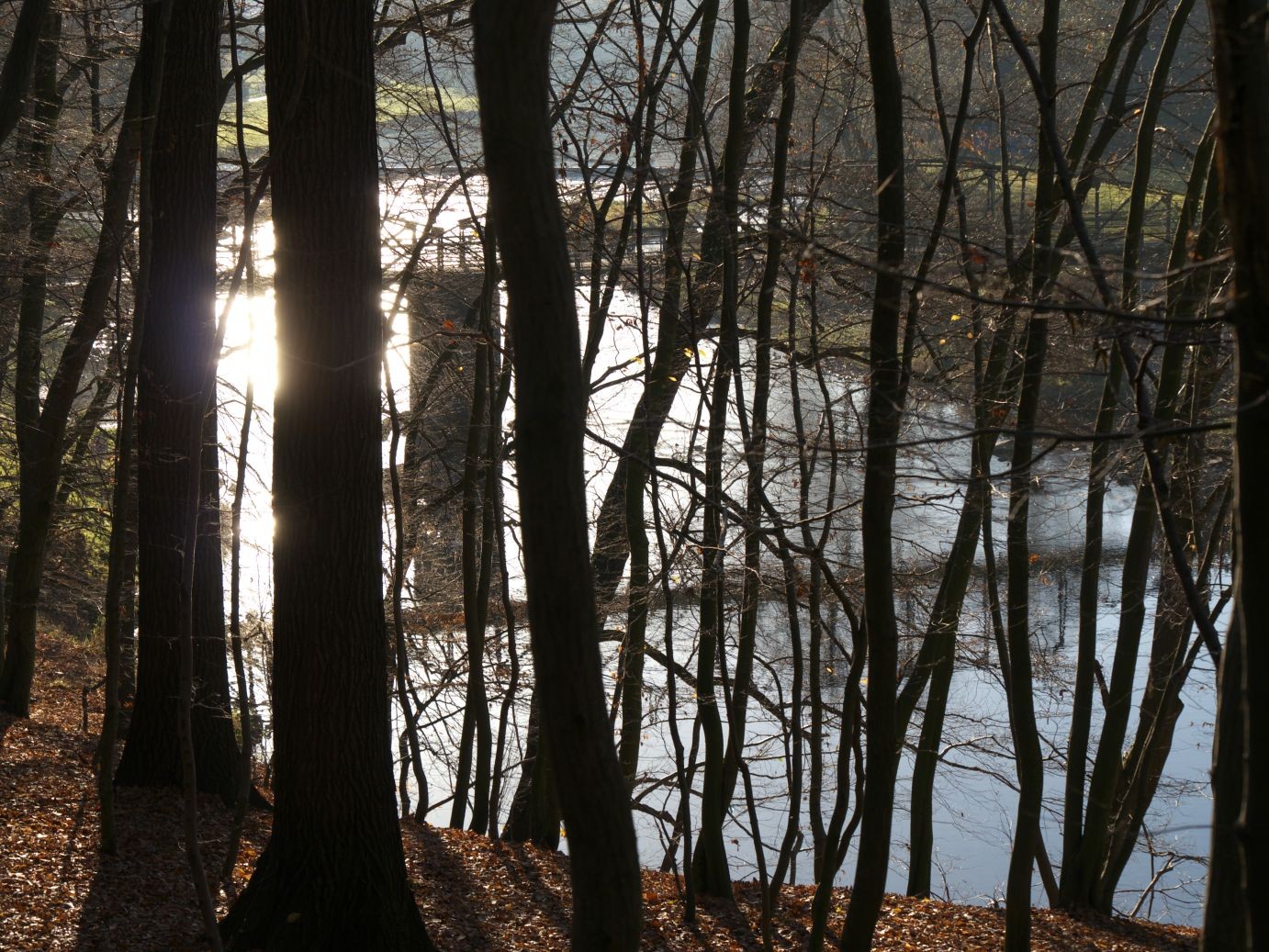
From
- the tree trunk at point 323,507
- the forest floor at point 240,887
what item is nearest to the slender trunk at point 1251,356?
the tree trunk at point 323,507

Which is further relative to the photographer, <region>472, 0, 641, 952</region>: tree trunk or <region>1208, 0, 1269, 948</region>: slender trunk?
<region>472, 0, 641, 952</region>: tree trunk

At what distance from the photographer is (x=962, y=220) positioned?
16.4 ft

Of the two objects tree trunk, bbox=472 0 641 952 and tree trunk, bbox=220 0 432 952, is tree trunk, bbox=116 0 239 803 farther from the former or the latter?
tree trunk, bbox=472 0 641 952

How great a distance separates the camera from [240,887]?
566 cm

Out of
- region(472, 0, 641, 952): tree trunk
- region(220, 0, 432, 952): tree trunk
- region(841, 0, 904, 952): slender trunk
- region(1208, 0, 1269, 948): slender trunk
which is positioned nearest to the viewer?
region(1208, 0, 1269, 948): slender trunk

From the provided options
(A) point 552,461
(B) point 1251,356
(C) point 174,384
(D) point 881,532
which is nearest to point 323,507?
(A) point 552,461

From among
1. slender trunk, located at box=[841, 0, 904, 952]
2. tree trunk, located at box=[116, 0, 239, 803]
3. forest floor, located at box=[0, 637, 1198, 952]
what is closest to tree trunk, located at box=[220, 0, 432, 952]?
forest floor, located at box=[0, 637, 1198, 952]

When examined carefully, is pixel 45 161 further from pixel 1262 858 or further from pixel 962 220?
pixel 1262 858

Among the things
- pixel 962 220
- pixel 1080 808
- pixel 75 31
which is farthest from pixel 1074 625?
pixel 75 31

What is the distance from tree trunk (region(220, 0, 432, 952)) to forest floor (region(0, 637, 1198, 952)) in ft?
2.69

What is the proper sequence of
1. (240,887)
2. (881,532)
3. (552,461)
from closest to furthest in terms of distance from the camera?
(552,461) → (881,532) → (240,887)

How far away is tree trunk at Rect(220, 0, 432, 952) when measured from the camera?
15.6ft

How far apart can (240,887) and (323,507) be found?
7.49 ft

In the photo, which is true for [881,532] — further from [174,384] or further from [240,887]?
[174,384]
